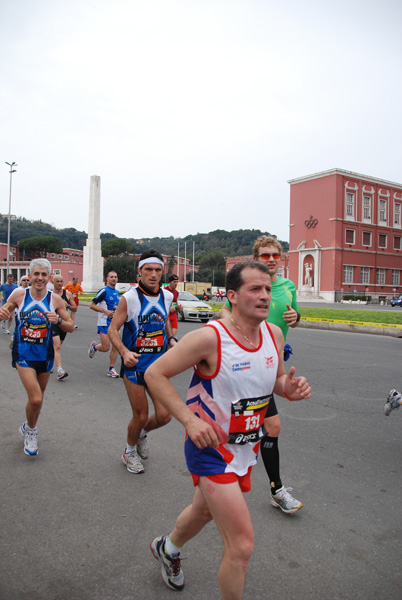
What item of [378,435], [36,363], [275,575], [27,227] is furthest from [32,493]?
[27,227]

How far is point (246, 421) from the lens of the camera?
2.25 metres

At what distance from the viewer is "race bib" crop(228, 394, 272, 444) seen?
221 cm

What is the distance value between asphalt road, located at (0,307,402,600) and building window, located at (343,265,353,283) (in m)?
50.2

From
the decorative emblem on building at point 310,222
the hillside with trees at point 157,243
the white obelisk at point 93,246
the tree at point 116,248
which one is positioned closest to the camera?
the white obelisk at point 93,246

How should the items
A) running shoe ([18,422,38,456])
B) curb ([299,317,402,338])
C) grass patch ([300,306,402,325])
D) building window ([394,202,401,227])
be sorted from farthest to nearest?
building window ([394,202,401,227]) → grass patch ([300,306,402,325]) → curb ([299,317,402,338]) → running shoe ([18,422,38,456])

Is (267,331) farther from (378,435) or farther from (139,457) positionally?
(378,435)

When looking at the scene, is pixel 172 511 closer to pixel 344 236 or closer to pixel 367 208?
pixel 344 236

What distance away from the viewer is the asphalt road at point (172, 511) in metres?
2.50

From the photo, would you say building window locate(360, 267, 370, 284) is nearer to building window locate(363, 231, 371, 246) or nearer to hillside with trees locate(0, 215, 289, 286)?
building window locate(363, 231, 371, 246)

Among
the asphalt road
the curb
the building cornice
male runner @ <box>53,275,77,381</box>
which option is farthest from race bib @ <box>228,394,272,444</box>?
the building cornice

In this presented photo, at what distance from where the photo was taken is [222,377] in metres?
2.18

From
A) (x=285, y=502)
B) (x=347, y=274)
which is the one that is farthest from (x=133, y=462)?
(x=347, y=274)

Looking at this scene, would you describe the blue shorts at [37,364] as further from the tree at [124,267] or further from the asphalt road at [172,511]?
the tree at [124,267]

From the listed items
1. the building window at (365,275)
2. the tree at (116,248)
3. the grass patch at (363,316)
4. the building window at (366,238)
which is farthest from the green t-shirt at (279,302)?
the tree at (116,248)
